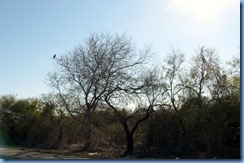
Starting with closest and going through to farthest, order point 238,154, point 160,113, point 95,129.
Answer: point 238,154 → point 160,113 → point 95,129

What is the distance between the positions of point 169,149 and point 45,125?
798 inches

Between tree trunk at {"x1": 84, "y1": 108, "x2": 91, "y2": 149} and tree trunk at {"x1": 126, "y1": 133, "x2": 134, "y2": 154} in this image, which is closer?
tree trunk at {"x1": 126, "y1": 133, "x2": 134, "y2": 154}

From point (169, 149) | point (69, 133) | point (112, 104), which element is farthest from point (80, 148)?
point (169, 149)

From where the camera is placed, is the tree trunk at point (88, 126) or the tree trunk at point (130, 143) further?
the tree trunk at point (88, 126)

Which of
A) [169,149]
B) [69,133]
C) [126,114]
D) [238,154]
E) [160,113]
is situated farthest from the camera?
[69,133]

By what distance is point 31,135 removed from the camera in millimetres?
38938

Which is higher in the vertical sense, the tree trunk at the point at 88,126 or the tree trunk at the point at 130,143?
the tree trunk at the point at 88,126

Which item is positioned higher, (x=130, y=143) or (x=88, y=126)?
(x=88, y=126)

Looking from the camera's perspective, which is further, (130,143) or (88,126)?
(88,126)

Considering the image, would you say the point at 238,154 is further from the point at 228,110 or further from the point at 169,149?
the point at 169,149

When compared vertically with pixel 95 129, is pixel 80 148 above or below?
below

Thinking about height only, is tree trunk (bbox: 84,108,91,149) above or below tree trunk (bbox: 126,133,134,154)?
A: above

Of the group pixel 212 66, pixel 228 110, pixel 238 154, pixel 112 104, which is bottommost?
pixel 238 154

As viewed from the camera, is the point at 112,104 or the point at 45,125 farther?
the point at 45,125
